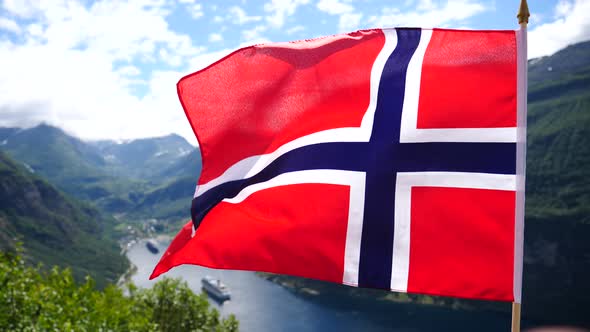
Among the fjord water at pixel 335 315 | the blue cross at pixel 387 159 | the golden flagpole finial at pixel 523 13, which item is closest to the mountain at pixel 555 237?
the fjord water at pixel 335 315

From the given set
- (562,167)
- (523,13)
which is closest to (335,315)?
(523,13)

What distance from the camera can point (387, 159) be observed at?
5266 mm

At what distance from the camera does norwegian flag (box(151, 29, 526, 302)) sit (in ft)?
15.7

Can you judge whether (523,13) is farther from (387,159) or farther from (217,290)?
(217,290)

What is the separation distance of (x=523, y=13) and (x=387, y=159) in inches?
78.1

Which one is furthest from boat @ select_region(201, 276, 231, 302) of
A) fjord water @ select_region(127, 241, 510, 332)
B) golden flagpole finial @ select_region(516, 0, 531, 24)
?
golden flagpole finial @ select_region(516, 0, 531, 24)

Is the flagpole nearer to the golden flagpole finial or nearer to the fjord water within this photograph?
the golden flagpole finial

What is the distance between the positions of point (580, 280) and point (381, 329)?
8014 cm

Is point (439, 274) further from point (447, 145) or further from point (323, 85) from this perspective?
point (323, 85)

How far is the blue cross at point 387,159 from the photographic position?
193 inches

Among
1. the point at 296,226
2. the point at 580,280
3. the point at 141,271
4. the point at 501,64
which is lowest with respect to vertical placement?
the point at 141,271

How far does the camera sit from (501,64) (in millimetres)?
4953

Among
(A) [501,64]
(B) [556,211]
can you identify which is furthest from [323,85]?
(B) [556,211]

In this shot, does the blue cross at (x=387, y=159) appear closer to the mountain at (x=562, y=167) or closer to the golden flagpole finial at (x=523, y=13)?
the golden flagpole finial at (x=523, y=13)
